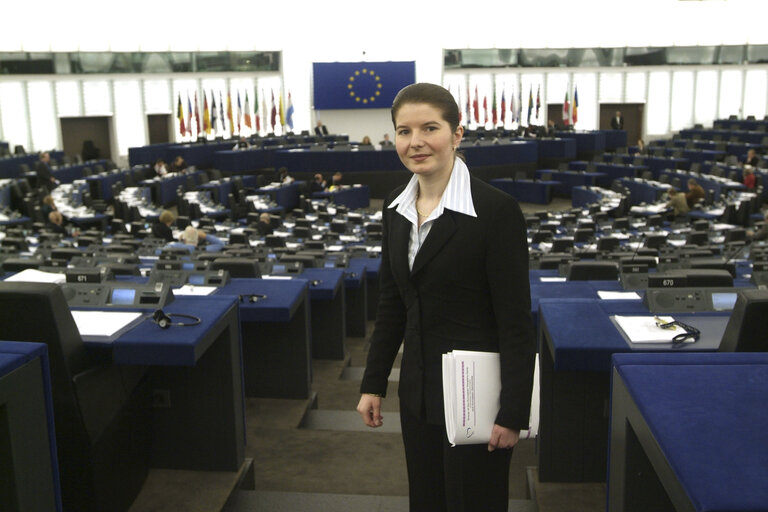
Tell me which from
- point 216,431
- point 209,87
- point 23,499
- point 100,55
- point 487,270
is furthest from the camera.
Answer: point 209,87

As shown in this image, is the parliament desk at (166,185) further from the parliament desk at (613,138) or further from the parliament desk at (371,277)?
the parliament desk at (613,138)

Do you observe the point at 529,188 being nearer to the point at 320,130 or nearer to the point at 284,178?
the point at 284,178

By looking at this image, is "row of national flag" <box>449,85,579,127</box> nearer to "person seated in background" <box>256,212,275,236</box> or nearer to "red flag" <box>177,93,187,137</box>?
"red flag" <box>177,93,187,137</box>

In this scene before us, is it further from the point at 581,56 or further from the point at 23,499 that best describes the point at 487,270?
the point at 581,56

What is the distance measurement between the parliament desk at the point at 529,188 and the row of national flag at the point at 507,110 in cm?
676

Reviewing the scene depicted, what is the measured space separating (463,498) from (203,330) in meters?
1.13

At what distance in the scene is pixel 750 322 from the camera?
1.81 meters

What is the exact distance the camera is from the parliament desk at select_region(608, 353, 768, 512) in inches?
43.5

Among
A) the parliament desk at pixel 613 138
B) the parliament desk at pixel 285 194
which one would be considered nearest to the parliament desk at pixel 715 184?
the parliament desk at pixel 613 138

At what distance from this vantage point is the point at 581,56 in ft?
91.2

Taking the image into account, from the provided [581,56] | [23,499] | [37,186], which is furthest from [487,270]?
[581,56]

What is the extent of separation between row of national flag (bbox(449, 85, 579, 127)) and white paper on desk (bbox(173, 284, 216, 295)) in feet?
78.5

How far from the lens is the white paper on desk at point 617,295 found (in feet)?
9.93

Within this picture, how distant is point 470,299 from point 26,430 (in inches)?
41.1
